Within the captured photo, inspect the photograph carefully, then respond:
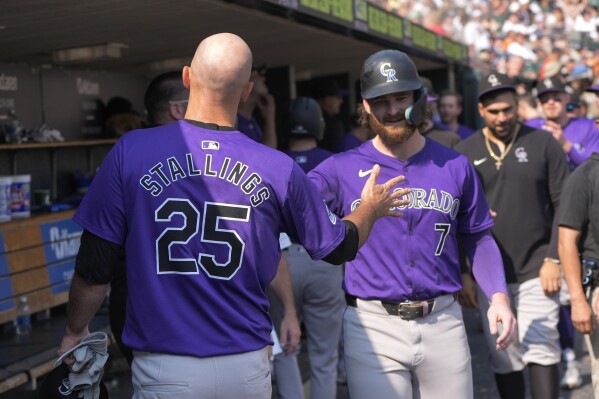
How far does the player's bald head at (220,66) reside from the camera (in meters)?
2.80

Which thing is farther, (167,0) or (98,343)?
(167,0)

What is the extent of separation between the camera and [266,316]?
292cm

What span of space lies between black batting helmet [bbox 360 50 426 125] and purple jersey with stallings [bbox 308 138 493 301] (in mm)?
195

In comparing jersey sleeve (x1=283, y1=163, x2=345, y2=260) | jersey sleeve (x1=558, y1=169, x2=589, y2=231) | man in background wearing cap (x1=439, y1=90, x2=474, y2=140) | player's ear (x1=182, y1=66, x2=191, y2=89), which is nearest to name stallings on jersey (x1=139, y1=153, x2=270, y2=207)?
jersey sleeve (x1=283, y1=163, x2=345, y2=260)

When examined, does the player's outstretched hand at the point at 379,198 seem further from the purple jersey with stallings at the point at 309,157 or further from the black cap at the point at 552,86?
the black cap at the point at 552,86

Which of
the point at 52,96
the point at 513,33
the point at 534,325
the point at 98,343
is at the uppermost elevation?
the point at 513,33

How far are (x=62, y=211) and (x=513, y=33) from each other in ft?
50.7

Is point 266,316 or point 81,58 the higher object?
point 81,58

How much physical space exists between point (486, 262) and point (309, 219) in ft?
4.17

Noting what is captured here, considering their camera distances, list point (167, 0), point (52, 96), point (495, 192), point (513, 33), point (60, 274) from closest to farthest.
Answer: point (167, 0) < point (495, 192) < point (60, 274) < point (52, 96) < point (513, 33)

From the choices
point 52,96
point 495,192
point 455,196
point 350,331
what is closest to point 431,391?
point 350,331

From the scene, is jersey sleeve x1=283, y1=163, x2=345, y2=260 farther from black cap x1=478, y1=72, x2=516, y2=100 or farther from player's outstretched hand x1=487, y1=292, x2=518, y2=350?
black cap x1=478, y1=72, x2=516, y2=100

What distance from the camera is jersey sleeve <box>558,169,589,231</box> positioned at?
15.5 ft

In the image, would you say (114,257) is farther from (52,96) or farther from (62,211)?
(52,96)
